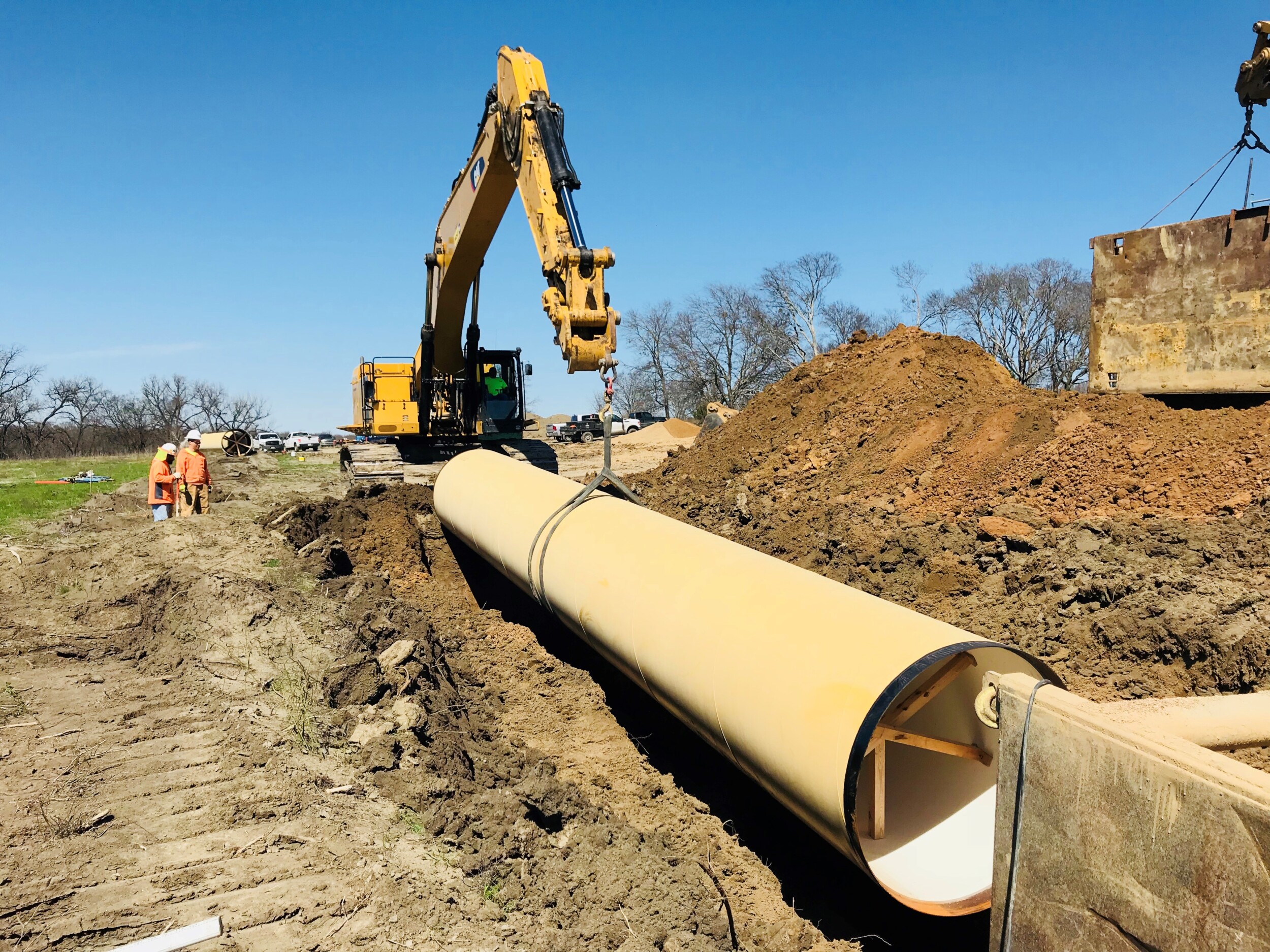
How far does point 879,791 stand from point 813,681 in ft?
1.91

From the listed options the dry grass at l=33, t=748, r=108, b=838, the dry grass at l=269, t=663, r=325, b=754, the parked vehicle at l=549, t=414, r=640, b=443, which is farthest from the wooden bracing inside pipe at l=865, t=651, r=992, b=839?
the parked vehicle at l=549, t=414, r=640, b=443

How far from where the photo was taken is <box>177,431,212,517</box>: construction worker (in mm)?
10352

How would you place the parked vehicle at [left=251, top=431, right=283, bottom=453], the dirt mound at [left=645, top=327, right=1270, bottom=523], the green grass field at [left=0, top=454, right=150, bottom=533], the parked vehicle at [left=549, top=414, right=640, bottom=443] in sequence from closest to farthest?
the dirt mound at [left=645, top=327, right=1270, bottom=523], the green grass field at [left=0, top=454, right=150, bottom=533], the parked vehicle at [left=549, top=414, right=640, bottom=443], the parked vehicle at [left=251, top=431, right=283, bottom=453]

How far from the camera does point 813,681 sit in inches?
142

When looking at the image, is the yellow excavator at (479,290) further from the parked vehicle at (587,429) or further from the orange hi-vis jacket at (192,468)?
the parked vehicle at (587,429)

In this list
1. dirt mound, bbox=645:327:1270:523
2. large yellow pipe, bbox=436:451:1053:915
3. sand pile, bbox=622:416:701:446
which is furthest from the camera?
sand pile, bbox=622:416:701:446

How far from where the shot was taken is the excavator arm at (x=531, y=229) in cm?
745

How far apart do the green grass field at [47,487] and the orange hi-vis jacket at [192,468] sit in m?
1.90

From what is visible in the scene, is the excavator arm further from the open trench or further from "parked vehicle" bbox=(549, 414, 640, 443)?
"parked vehicle" bbox=(549, 414, 640, 443)

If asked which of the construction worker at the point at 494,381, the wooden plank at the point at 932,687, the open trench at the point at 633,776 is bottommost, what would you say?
the open trench at the point at 633,776

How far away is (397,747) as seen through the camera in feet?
16.5

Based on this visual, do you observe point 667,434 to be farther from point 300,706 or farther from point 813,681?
point 813,681

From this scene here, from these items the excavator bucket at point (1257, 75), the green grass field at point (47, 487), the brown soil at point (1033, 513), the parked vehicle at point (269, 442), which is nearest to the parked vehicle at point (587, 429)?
the green grass field at point (47, 487)

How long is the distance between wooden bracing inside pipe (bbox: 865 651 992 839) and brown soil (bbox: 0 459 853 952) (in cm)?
92
